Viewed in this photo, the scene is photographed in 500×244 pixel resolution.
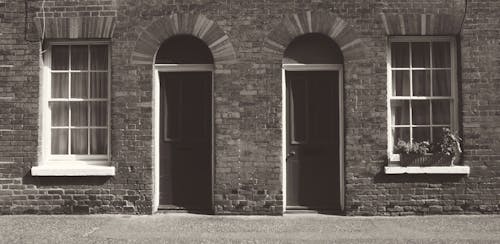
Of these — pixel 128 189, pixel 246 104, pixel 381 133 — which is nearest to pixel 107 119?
pixel 128 189

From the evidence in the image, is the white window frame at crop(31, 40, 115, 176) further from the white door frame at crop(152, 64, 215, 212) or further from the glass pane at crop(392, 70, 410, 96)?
the glass pane at crop(392, 70, 410, 96)

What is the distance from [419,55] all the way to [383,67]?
2.52 ft

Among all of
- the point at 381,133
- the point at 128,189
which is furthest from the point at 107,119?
the point at 381,133

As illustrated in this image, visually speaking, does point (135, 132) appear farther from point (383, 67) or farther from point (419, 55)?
point (419, 55)

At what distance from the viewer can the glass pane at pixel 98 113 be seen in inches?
385

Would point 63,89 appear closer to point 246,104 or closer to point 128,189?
point 128,189

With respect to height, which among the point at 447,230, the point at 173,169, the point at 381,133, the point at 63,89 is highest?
the point at 63,89

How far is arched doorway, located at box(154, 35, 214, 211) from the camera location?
9.66m

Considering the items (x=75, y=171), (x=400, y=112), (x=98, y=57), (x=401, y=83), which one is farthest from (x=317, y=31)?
(x=75, y=171)

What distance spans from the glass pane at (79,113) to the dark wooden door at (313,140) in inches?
137

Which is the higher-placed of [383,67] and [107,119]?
[383,67]

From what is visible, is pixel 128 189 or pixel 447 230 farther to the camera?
pixel 128 189

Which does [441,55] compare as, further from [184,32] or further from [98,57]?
[98,57]

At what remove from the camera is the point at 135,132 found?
31.1 feet
